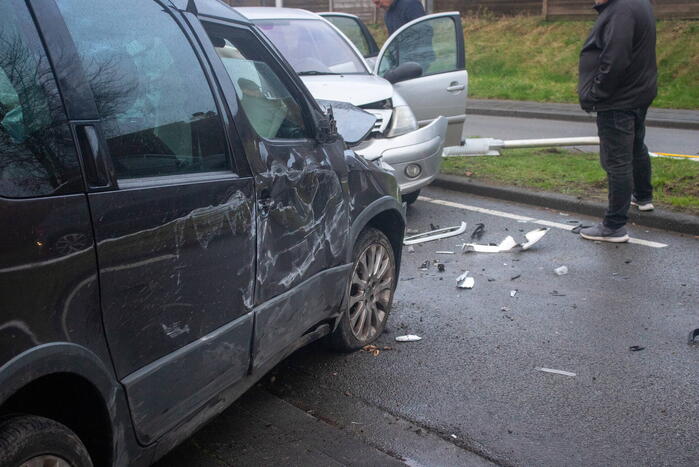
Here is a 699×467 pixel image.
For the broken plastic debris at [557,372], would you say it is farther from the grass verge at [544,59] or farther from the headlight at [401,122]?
the grass verge at [544,59]

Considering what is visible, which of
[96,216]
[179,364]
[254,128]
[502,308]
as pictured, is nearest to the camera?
[96,216]

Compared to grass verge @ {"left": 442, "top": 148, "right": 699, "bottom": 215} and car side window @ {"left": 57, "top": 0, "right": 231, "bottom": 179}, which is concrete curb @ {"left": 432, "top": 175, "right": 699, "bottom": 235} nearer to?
grass verge @ {"left": 442, "top": 148, "right": 699, "bottom": 215}

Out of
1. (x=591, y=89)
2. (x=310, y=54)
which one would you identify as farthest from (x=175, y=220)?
(x=310, y=54)

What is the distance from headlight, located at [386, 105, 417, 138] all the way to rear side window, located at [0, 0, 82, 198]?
17.7 ft

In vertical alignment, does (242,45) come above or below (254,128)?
above

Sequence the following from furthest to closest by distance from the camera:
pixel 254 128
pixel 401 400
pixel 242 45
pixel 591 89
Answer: pixel 591 89
pixel 401 400
pixel 242 45
pixel 254 128

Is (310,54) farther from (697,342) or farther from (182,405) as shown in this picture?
(182,405)

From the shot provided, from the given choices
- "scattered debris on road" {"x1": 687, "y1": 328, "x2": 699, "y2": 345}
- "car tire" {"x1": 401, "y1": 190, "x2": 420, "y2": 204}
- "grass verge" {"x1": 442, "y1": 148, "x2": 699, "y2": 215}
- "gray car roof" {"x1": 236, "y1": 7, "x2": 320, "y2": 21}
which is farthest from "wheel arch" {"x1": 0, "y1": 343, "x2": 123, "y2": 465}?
"gray car roof" {"x1": 236, "y1": 7, "x2": 320, "y2": 21}

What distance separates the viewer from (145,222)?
2.67 metres

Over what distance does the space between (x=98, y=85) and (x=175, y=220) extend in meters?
0.51

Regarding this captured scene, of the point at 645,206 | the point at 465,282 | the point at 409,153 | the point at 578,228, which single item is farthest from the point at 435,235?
the point at 645,206

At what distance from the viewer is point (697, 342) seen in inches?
187

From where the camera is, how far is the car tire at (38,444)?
2.21m

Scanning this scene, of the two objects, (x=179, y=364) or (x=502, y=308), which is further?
(x=502, y=308)
